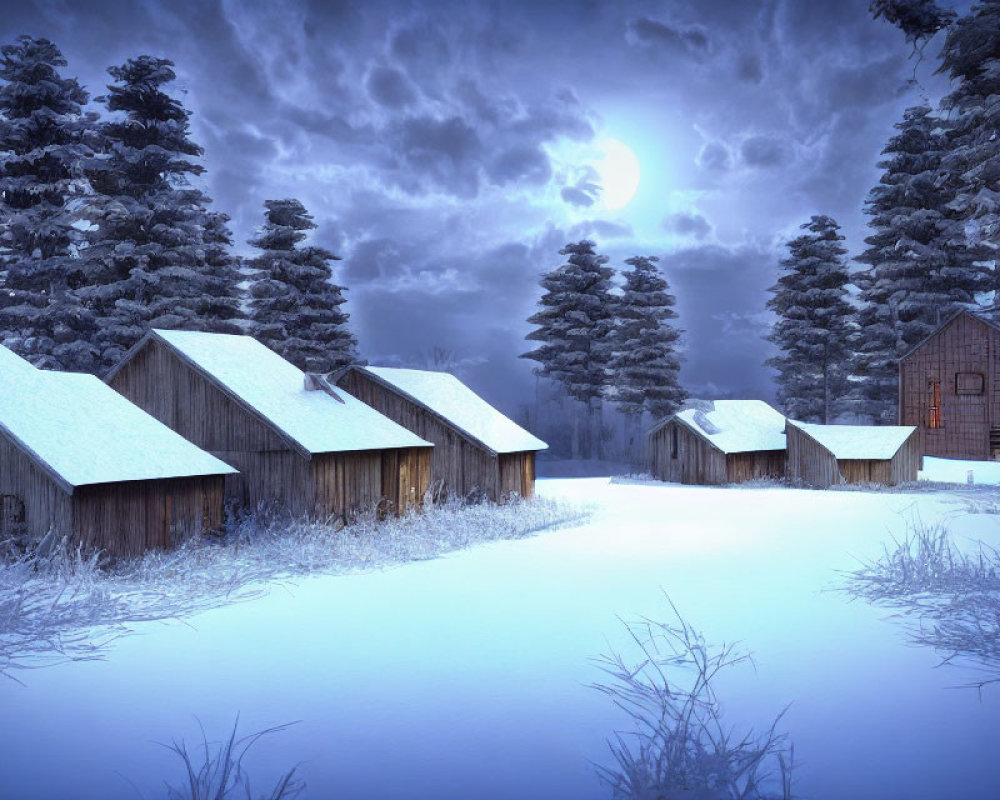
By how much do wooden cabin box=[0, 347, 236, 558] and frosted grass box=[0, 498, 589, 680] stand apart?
17.0 inches

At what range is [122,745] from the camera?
6.64 meters

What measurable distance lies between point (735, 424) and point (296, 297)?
903 inches

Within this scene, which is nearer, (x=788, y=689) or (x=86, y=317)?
(x=788, y=689)

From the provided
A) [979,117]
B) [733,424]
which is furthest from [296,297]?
[979,117]

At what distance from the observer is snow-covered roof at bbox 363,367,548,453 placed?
25.8 m

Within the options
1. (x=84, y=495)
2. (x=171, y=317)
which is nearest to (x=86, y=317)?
(x=171, y=317)

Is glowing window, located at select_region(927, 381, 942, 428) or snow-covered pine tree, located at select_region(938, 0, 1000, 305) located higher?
snow-covered pine tree, located at select_region(938, 0, 1000, 305)

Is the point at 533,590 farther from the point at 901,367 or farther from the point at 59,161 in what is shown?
the point at 901,367

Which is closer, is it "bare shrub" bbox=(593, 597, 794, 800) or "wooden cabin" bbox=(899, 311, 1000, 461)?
"bare shrub" bbox=(593, 597, 794, 800)

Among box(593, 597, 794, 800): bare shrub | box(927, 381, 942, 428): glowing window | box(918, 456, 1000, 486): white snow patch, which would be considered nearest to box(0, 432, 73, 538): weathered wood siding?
box(593, 597, 794, 800): bare shrub

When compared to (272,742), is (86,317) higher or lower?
higher

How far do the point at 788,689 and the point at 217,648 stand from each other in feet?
21.9

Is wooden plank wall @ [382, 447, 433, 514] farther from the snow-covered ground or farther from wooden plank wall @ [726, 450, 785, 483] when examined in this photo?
wooden plank wall @ [726, 450, 785, 483]

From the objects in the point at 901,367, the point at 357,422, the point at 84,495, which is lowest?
the point at 84,495
